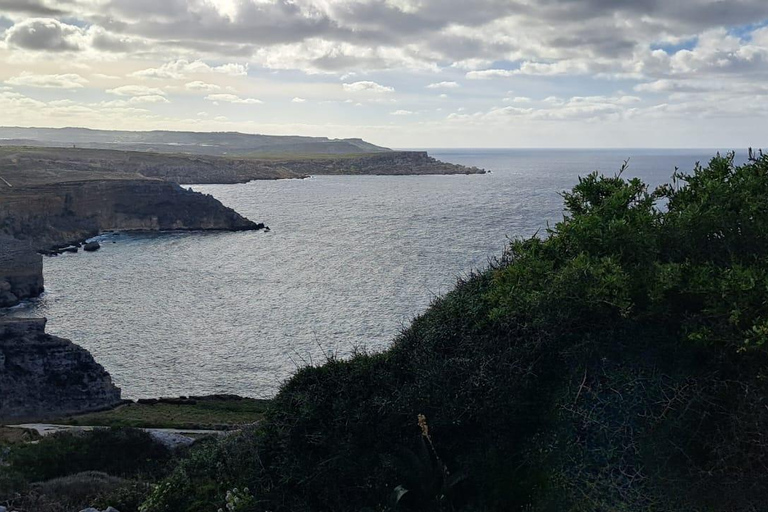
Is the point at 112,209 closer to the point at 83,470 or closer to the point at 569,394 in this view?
the point at 83,470

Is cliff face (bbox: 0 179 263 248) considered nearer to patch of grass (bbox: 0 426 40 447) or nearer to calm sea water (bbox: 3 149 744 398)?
calm sea water (bbox: 3 149 744 398)

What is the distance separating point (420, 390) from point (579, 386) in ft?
11.1

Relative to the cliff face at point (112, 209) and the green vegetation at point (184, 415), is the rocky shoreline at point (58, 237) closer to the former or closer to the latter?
the cliff face at point (112, 209)

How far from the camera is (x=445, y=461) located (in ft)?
44.6

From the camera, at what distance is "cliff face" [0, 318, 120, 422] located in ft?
127

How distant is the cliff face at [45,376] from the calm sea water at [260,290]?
3057 millimetres

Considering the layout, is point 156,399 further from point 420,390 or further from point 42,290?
point 42,290

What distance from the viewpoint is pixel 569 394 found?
1259 centimetres

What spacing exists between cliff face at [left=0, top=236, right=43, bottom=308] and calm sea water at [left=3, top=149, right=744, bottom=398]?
214 cm

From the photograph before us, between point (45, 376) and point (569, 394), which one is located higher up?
point (569, 394)

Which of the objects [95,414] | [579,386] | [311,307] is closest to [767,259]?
[579,386]

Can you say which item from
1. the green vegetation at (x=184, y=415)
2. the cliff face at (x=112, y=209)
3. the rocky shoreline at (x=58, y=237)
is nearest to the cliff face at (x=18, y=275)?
the rocky shoreline at (x=58, y=237)

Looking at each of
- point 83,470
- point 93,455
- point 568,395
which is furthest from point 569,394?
point 93,455

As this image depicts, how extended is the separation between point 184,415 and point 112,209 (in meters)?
88.5
